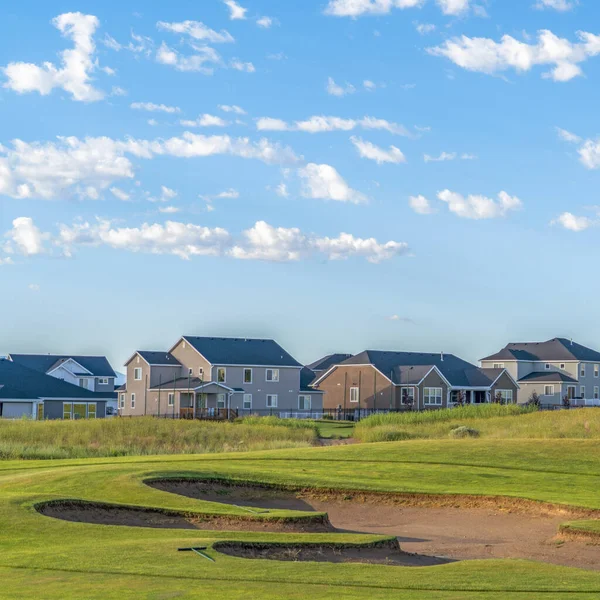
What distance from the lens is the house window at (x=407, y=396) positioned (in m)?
82.2

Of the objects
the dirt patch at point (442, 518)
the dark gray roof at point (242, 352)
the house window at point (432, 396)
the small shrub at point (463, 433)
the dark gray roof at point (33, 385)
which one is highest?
the dark gray roof at point (242, 352)

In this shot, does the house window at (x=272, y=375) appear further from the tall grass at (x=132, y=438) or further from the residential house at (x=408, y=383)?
the tall grass at (x=132, y=438)

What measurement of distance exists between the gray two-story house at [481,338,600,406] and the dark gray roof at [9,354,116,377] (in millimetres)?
40865

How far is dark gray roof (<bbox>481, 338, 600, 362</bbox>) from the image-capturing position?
9688 centimetres

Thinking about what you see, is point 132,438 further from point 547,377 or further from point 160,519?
point 547,377

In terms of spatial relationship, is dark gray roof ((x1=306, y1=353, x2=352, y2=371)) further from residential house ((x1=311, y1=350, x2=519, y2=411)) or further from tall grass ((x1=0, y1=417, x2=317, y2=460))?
tall grass ((x1=0, y1=417, x2=317, y2=460))

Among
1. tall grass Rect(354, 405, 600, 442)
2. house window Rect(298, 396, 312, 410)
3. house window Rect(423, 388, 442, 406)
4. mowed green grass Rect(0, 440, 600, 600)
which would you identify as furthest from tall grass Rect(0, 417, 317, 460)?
house window Rect(423, 388, 442, 406)

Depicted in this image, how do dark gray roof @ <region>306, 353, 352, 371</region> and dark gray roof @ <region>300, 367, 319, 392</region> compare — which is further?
dark gray roof @ <region>306, 353, 352, 371</region>

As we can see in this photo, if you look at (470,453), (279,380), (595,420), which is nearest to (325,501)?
(470,453)

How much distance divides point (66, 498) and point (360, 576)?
8.85 m

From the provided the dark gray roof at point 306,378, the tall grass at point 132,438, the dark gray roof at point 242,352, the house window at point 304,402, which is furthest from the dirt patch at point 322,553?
the dark gray roof at point 306,378

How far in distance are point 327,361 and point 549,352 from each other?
2806cm

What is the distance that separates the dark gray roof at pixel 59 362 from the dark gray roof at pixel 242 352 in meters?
24.5

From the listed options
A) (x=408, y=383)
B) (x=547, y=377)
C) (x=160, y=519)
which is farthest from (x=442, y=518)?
(x=547, y=377)
